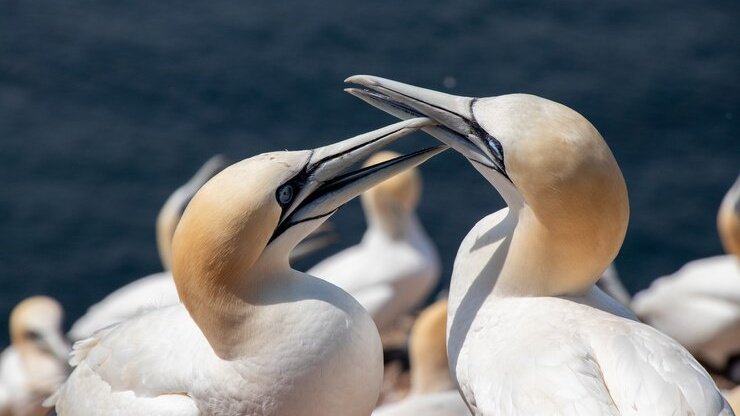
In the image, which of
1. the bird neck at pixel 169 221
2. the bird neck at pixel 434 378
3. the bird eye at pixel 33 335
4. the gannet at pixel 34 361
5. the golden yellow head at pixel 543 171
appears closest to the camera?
the golden yellow head at pixel 543 171

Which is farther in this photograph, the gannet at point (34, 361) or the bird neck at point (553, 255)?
the gannet at point (34, 361)

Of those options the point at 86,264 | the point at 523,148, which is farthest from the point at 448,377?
the point at 86,264

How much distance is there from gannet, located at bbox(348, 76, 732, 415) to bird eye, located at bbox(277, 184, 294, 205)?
46 centimetres

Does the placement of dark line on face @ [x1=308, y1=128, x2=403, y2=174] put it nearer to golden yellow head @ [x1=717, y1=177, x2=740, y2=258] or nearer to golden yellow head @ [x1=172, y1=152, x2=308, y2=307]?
golden yellow head @ [x1=172, y1=152, x2=308, y2=307]

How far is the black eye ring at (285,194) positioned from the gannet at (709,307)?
5.69 meters

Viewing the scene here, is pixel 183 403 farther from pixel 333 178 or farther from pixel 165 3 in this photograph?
pixel 165 3

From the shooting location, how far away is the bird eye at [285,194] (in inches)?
176

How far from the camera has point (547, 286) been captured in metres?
4.61

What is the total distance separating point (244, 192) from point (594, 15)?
32.3 feet

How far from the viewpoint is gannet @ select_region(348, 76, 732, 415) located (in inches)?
163

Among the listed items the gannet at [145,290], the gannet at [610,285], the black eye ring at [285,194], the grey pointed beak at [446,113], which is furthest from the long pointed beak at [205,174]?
the black eye ring at [285,194]

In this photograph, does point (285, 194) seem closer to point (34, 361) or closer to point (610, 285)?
point (610, 285)

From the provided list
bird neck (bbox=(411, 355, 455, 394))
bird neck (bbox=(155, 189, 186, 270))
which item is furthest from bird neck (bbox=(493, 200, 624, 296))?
bird neck (bbox=(155, 189, 186, 270))

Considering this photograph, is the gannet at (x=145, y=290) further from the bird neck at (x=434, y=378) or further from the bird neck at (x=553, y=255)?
the bird neck at (x=553, y=255)
